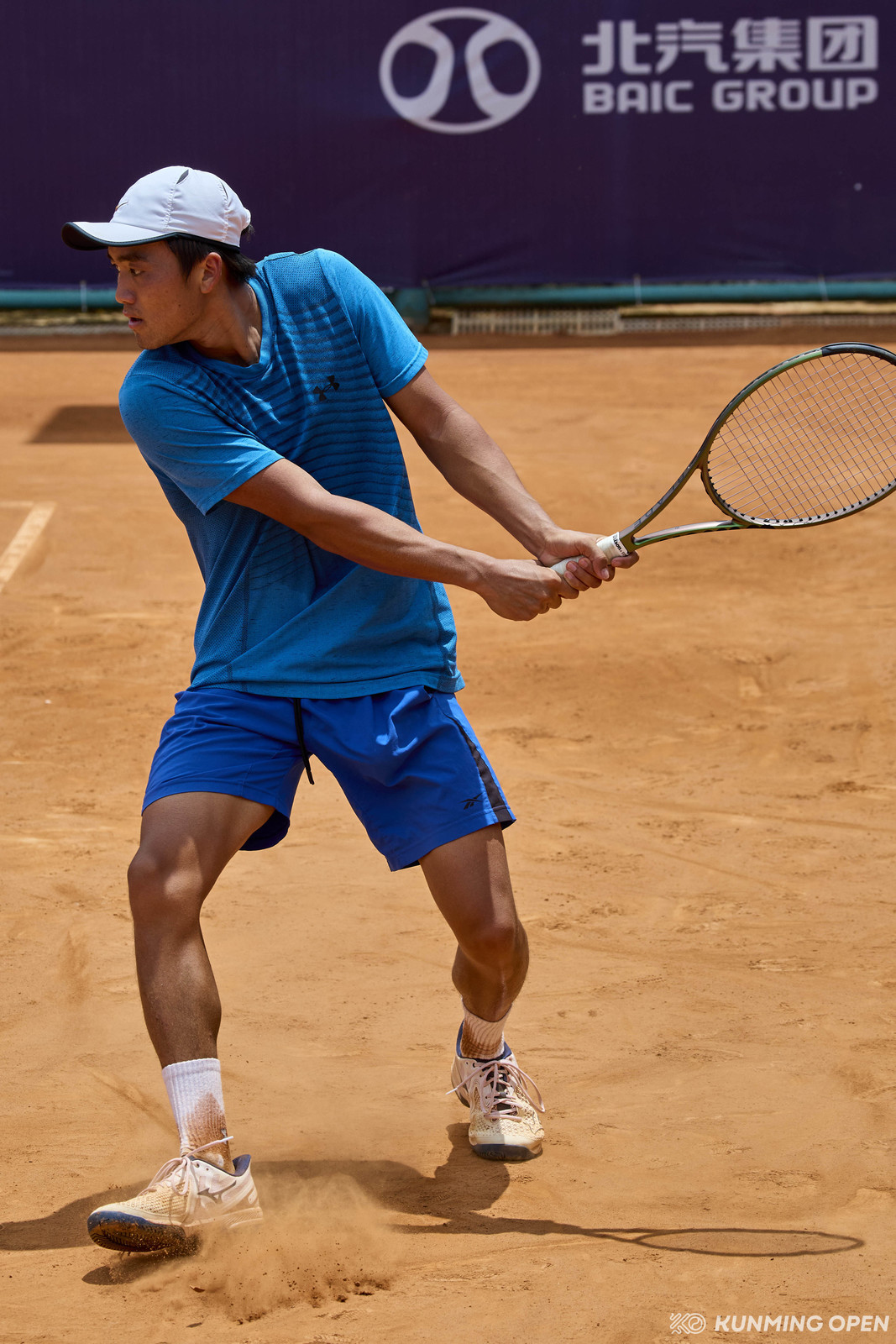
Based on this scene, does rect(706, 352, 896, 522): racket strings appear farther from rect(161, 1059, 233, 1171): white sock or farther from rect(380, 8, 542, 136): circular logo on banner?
rect(380, 8, 542, 136): circular logo on banner

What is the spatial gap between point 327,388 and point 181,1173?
1434 mm

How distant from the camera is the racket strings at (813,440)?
4121mm

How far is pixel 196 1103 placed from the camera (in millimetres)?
2586

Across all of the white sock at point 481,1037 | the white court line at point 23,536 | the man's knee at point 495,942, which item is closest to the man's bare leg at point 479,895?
the man's knee at point 495,942

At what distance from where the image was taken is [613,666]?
5.98 m

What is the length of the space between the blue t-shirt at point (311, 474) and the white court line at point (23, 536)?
13.8ft

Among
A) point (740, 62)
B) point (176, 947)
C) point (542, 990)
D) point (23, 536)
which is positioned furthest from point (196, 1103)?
point (740, 62)

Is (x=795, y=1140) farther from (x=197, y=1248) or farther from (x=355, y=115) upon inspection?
(x=355, y=115)

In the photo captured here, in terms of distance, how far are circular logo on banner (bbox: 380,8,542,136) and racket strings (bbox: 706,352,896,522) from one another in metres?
4.96

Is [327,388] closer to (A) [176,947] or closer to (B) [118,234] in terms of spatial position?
(B) [118,234]

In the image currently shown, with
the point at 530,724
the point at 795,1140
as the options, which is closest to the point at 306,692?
the point at 795,1140

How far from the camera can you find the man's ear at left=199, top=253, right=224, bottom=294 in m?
2.71
